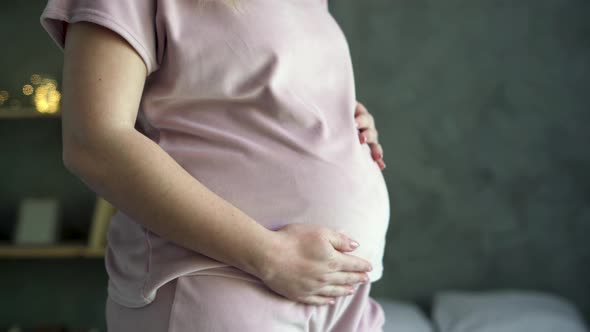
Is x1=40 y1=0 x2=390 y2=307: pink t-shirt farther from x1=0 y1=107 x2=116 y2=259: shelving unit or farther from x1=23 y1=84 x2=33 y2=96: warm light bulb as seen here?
x1=23 y1=84 x2=33 y2=96: warm light bulb

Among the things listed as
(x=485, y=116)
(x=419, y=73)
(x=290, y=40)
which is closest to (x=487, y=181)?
(x=485, y=116)

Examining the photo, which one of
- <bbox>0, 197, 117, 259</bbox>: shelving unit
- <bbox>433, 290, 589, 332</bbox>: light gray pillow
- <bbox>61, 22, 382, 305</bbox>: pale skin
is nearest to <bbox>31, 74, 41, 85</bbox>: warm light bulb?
<bbox>0, 197, 117, 259</bbox>: shelving unit

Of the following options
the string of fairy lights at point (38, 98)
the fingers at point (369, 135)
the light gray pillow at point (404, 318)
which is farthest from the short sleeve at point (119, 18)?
the string of fairy lights at point (38, 98)

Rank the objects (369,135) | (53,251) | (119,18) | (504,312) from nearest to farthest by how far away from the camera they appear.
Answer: (119,18)
(369,135)
(504,312)
(53,251)

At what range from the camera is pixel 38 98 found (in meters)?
2.84

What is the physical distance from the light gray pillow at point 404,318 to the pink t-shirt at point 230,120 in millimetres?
1570

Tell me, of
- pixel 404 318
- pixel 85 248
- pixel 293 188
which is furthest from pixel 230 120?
pixel 85 248

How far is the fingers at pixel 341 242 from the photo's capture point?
805 millimetres

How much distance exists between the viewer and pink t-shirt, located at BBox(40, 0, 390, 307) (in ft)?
2.52

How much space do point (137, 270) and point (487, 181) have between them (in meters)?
2.23

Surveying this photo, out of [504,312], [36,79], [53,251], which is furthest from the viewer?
[36,79]

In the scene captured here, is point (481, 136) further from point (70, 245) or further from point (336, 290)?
point (336, 290)

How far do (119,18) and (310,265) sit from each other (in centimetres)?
35

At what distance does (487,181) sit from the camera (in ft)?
9.14
